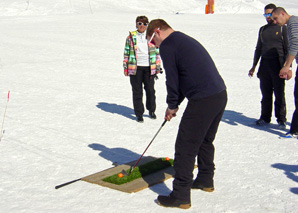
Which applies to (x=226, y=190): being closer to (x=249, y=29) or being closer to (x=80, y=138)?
(x=80, y=138)

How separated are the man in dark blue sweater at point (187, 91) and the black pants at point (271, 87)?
3.54 metres

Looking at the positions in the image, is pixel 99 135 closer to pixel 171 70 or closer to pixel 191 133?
pixel 191 133

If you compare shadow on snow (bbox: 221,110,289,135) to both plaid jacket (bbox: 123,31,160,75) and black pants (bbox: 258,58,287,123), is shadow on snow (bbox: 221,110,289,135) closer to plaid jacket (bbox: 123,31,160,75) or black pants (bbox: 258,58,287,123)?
black pants (bbox: 258,58,287,123)

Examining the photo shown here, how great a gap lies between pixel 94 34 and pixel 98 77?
7221 mm

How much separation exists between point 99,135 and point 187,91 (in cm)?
323

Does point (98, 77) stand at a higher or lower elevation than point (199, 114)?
lower

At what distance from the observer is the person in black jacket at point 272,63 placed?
26.3 ft

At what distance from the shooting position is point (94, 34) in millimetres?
19734

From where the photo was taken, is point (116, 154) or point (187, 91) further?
point (116, 154)

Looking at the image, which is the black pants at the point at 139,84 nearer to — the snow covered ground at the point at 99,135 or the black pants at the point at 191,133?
the snow covered ground at the point at 99,135

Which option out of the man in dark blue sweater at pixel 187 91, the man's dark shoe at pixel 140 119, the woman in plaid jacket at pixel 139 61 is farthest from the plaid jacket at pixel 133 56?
the man in dark blue sweater at pixel 187 91

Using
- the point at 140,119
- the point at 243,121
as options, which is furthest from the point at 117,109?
the point at 243,121

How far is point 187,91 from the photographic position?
4.70 meters

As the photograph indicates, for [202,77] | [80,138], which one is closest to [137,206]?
[202,77]
